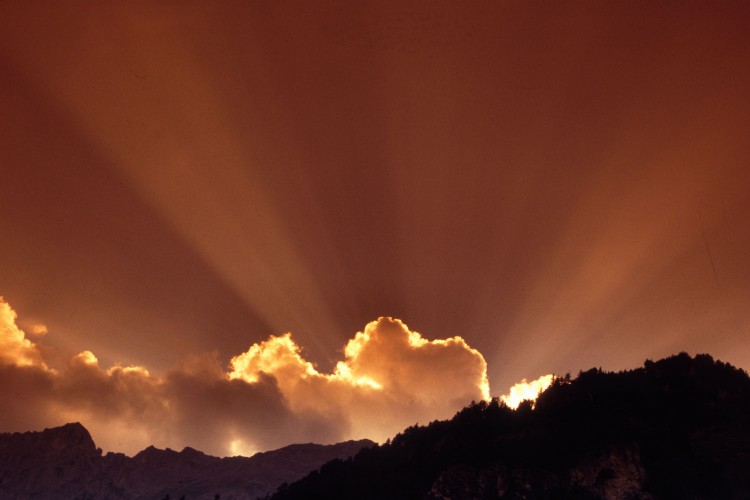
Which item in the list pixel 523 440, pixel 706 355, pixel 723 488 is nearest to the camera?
pixel 723 488

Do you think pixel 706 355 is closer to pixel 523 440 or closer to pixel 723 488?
pixel 723 488

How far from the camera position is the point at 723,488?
93625mm

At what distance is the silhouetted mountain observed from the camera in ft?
Answer: 330

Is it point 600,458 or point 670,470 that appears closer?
point 670,470

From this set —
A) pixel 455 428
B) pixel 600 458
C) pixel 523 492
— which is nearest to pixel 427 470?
pixel 455 428

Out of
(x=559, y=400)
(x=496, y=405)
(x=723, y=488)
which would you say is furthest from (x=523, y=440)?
(x=723, y=488)

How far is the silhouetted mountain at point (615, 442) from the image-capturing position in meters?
100

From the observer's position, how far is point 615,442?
10925 cm

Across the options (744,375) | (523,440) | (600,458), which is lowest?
(600,458)

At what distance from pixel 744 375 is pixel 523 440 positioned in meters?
51.4

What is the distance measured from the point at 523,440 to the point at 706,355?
47489 mm

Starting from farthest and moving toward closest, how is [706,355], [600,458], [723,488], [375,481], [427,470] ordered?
[375,481], [427,470], [706,355], [600,458], [723,488]

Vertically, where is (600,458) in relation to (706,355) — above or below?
below

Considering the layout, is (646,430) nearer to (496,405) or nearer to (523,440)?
(523,440)
